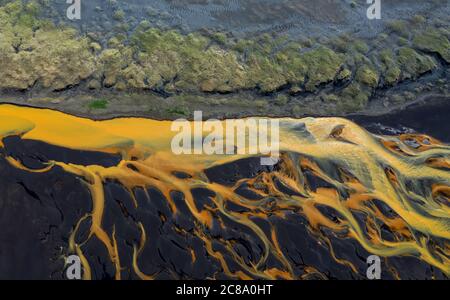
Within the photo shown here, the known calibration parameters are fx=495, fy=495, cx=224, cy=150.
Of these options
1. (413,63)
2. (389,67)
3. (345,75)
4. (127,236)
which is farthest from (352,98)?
(127,236)

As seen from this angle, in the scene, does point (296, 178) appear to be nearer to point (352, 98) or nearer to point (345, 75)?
point (352, 98)

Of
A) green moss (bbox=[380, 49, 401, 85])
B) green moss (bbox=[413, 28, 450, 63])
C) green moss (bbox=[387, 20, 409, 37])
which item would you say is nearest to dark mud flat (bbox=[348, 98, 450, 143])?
green moss (bbox=[380, 49, 401, 85])

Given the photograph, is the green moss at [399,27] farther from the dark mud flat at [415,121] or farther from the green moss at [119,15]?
the green moss at [119,15]

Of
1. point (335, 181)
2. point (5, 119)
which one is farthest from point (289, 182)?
point (5, 119)

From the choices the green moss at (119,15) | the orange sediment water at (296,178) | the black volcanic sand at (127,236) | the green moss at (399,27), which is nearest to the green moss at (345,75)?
the orange sediment water at (296,178)

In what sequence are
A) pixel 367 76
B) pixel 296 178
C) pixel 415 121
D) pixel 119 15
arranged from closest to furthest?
pixel 296 178 < pixel 415 121 < pixel 367 76 < pixel 119 15

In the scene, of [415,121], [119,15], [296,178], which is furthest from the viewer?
[119,15]
